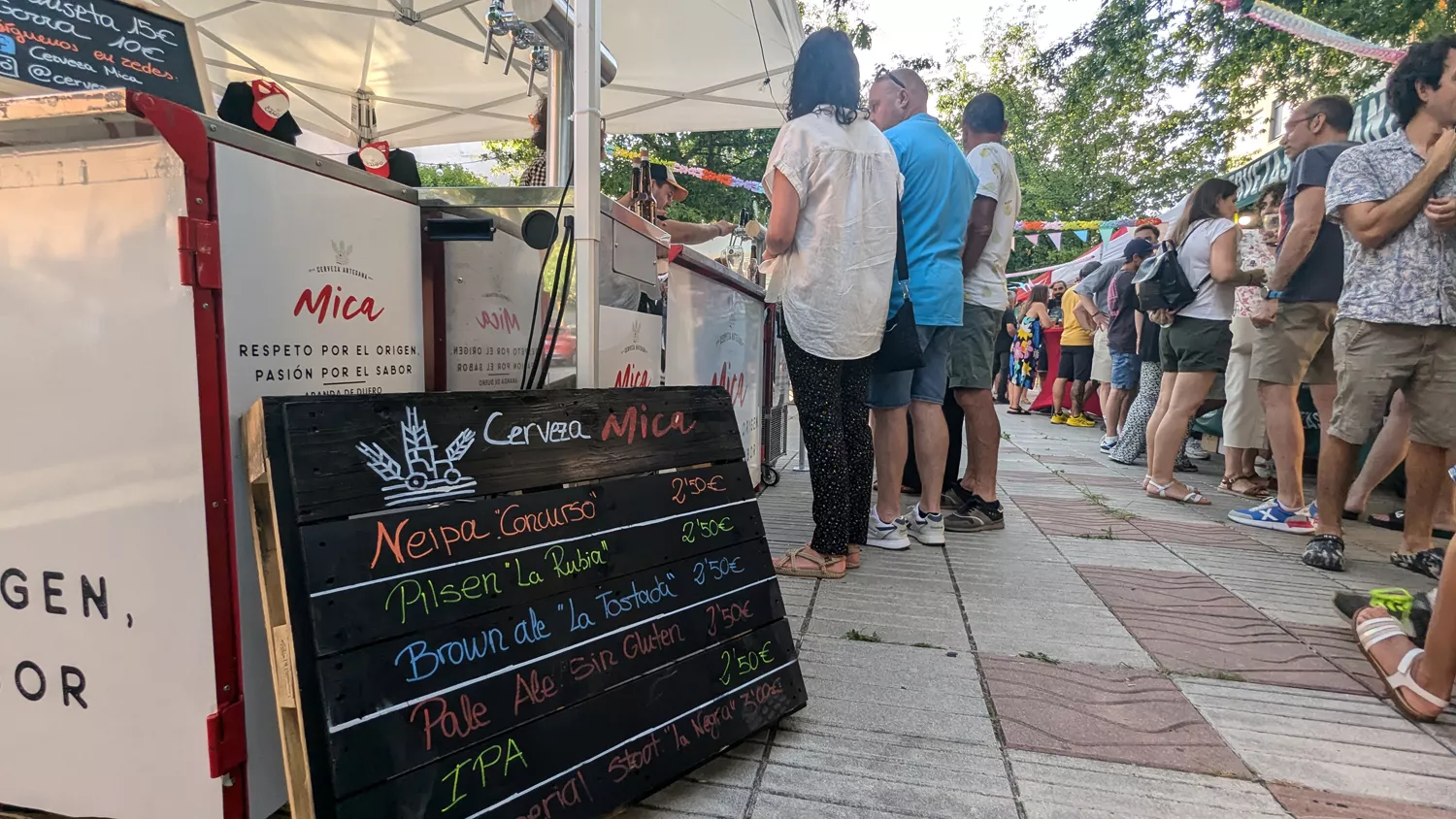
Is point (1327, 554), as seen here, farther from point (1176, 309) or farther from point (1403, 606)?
point (1176, 309)

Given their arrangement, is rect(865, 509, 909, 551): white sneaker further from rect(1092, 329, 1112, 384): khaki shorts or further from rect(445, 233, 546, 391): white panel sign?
rect(1092, 329, 1112, 384): khaki shorts

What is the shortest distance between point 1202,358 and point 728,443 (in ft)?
12.3

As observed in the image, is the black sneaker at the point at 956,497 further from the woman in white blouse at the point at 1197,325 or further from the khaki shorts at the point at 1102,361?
the khaki shorts at the point at 1102,361

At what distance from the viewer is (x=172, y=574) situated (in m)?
1.20

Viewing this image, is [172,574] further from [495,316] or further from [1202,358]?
[1202,358]

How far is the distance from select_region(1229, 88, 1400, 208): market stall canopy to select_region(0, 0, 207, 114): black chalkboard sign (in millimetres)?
4808

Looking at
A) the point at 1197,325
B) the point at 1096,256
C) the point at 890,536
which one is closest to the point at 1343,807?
the point at 890,536

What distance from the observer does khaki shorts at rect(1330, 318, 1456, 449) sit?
2766mm

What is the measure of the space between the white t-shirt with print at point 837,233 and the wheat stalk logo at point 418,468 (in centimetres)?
158

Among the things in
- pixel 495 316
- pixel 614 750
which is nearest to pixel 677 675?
pixel 614 750

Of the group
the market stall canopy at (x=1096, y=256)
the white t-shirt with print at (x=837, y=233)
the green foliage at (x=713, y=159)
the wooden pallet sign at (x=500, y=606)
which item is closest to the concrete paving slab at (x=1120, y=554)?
the white t-shirt with print at (x=837, y=233)

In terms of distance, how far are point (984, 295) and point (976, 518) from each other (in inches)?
46.0

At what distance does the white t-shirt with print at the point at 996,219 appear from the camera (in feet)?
11.5

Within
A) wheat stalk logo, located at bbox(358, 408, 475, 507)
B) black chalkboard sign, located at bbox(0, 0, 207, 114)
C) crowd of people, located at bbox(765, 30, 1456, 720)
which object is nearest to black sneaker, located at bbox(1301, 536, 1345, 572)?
crowd of people, located at bbox(765, 30, 1456, 720)
